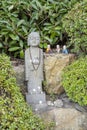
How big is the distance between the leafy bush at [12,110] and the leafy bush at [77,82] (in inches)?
24.0

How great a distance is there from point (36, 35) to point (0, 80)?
0.86 meters

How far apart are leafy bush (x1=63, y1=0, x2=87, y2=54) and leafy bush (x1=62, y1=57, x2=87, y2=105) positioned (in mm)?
268

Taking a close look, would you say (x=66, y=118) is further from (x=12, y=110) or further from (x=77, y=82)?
(x=12, y=110)

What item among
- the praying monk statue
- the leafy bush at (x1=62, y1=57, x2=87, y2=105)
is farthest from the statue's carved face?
the leafy bush at (x1=62, y1=57, x2=87, y2=105)

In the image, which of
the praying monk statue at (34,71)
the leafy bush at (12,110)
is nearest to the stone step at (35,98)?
the praying monk statue at (34,71)

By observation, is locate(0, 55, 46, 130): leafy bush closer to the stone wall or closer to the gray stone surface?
the gray stone surface

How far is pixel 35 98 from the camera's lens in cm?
383

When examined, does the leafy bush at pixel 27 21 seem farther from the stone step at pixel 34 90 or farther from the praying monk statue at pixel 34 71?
the stone step at pixel 34 90

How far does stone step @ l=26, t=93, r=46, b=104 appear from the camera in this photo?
3.81 m

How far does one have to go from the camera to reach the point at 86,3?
13.0 feet

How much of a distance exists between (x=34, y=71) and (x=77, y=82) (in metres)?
0.59

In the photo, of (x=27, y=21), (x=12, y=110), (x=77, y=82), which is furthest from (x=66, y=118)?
(x=27, y=21)

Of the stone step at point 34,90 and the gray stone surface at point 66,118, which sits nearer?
the gray stone surface at point 66,118

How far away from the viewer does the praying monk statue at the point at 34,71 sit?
3811 mm
